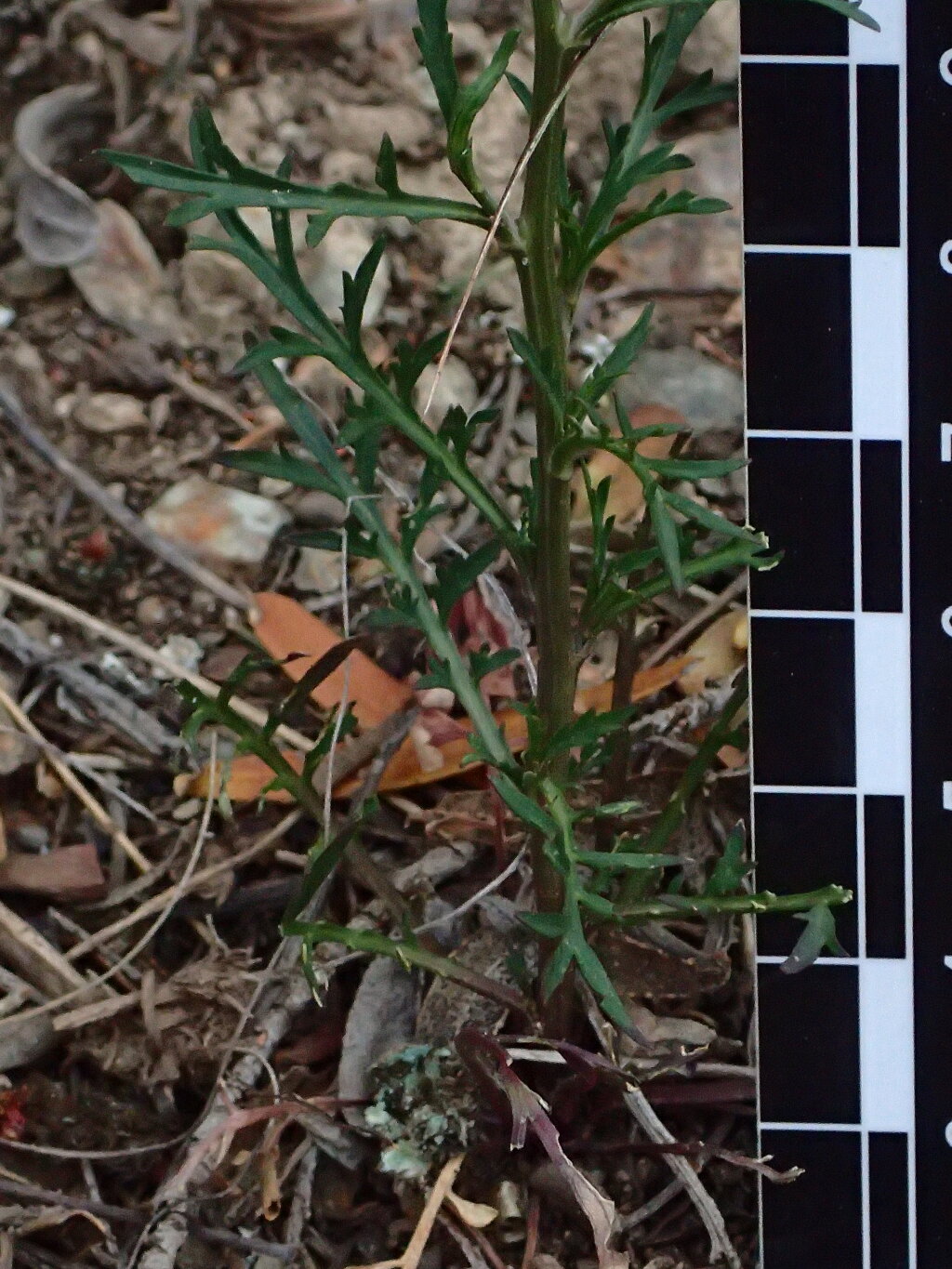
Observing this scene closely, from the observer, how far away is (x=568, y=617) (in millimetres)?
974

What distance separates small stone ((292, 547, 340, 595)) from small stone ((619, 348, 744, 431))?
41cm

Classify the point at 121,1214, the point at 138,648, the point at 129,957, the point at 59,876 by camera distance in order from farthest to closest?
the point at 138,648
the point at 59,876
the point at 129,957
the point at 121,1214

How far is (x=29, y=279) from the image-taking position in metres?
1.69

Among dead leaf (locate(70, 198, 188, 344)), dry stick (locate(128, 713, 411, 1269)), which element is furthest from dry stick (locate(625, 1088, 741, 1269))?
dead leaf (locate(70, 198, 188, 344))

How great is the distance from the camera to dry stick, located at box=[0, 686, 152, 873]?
1343 millimetres

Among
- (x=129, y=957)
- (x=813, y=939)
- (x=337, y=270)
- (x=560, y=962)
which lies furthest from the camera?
(x=337, y=270)

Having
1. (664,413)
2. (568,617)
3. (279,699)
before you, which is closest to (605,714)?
(568,617)

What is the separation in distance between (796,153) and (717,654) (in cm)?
52

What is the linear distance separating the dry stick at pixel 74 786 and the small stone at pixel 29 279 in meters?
0.56

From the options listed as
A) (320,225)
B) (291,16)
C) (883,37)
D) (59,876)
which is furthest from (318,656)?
(291,16)

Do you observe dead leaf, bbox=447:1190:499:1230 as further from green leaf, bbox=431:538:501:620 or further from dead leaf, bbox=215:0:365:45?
dead leaf, bbox=215:0:365:45

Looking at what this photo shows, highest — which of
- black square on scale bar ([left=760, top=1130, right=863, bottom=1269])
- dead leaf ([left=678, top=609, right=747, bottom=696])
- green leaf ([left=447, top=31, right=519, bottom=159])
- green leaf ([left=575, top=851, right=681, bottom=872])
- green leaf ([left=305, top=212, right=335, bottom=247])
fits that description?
green leaf ([left=447, top=31, right=519, bottom=159])

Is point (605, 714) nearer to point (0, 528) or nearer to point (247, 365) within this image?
point (247, 365)

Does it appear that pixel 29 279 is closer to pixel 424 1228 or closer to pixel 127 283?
pixel 127 283
